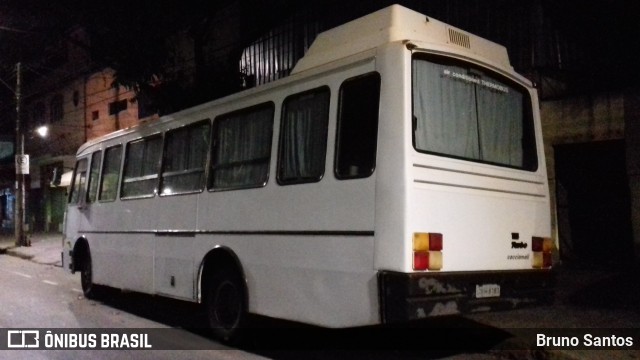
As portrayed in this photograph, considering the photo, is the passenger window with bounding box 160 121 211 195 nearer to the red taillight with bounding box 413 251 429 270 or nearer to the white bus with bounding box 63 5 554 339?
the white bus with bounding box 63 5 554 339

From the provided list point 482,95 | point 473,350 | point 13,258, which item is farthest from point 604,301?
point 13,258

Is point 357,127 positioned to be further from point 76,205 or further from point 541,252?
point 76,205

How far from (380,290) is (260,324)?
3655 mm

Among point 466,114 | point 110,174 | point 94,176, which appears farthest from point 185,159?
point 466,114

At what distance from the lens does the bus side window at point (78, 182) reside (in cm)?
1122

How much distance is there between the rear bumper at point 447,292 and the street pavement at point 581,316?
0.80 m

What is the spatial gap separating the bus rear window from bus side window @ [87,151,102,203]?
7.26m

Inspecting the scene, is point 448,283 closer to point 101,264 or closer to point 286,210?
point 286,210

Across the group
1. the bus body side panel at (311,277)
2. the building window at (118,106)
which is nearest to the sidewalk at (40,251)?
the building window at (118,106)

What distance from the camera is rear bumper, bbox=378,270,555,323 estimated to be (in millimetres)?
4758

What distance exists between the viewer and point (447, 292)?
5.05 m

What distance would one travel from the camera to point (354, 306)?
5.13 m

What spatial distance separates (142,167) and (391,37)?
203 inches

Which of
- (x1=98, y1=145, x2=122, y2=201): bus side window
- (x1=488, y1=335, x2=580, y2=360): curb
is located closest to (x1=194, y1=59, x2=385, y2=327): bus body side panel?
(x1=488, y1=335, x2=580, y2=360): curb
